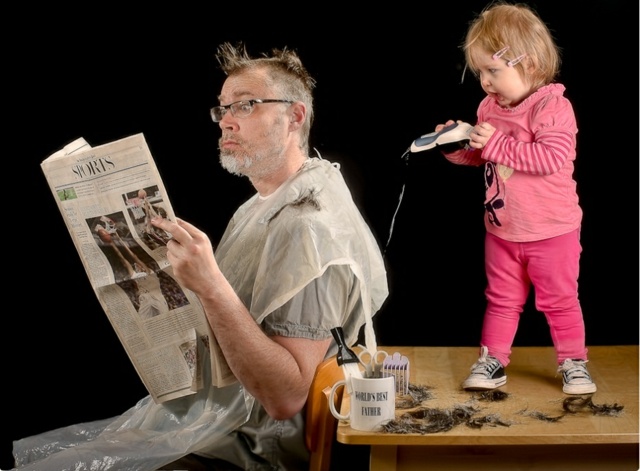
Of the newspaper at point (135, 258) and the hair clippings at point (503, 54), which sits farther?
the hair clippings at point (503, 54)

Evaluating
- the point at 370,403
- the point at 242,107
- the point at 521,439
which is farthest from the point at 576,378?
the point at 242,107

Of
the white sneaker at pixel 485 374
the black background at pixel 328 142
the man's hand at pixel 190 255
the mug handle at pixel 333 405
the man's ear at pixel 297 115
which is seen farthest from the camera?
the black background at pixel 328 142

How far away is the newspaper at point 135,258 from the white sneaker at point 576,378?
0.86 m

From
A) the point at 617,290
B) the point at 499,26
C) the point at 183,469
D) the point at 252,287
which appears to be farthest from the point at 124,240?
the point at 617,290

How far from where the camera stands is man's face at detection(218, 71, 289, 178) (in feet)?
9.39

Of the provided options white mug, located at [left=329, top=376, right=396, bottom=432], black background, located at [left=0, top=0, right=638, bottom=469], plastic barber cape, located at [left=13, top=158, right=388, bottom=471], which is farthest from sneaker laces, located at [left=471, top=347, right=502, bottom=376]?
black background, located at [left=0, top=0, right=638, bottom=469]

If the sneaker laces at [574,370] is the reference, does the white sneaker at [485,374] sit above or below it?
above

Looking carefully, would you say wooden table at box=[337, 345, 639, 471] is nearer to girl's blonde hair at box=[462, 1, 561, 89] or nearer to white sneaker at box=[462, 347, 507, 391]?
white sneaker at box=[462, 347, 507, 391]

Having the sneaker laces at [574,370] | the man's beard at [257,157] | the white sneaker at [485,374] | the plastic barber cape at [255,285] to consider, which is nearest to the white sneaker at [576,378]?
the sneaker laces at [574,370]

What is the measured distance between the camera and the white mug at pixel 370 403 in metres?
2.45

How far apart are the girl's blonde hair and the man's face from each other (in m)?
0.53

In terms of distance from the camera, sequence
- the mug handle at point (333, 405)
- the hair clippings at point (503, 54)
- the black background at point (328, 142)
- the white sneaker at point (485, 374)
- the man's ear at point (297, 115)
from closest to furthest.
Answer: the mug handle at point (333, 405) → the hair clippings at point (503, 54) → the white sneaker at point (485, 374) → the man's ear at point (297, 115) → the black background at point (328, 142)

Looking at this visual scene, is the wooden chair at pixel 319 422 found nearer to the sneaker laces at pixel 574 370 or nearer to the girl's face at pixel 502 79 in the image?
the sneaker laces at pixel 574 370

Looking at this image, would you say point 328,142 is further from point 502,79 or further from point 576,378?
point 576,378
